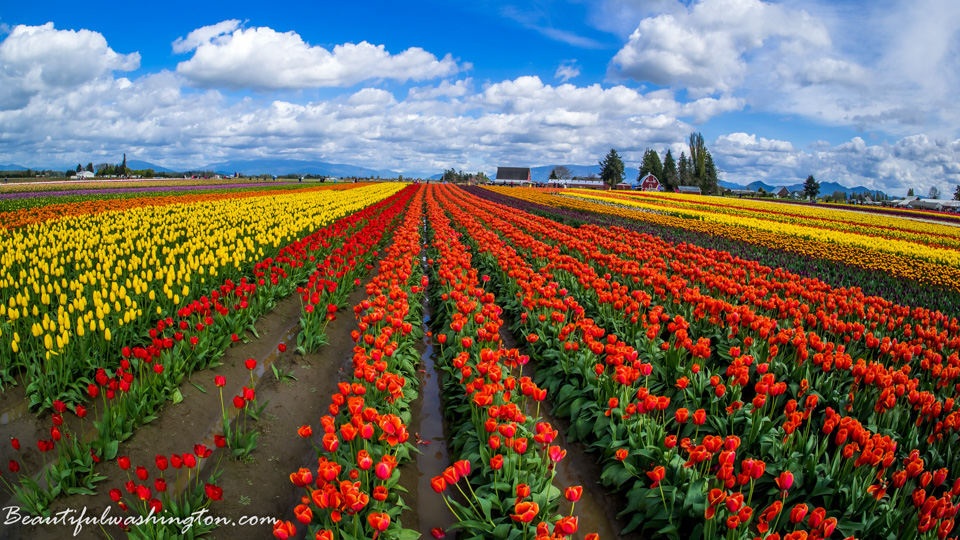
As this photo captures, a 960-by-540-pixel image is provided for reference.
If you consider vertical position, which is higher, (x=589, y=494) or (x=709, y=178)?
(x=709, y=178)

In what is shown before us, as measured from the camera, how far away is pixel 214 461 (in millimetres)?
4691

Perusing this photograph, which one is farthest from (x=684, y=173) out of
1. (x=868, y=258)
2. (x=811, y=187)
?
(x=868, y=258)

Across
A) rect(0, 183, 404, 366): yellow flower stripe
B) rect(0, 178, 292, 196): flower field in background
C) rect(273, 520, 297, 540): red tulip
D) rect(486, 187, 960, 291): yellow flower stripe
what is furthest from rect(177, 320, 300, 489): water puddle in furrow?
rect(0, 178, 292, 196): flower field in background

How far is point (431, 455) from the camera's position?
5.31 metres

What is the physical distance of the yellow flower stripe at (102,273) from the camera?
5.36 m

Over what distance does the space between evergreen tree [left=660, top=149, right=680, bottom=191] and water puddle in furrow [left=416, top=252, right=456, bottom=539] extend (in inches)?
4364

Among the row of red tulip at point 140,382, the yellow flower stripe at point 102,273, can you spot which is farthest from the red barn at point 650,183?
the row of red tulip at point 140,382

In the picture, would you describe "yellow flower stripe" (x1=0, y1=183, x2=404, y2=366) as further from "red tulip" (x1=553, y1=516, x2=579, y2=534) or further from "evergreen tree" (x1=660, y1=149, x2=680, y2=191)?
"evergreen tree" (x1=660, y1=149, x2=680, y2=191)

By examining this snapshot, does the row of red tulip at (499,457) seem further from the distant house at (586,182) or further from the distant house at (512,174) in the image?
the distant house at (512,174)

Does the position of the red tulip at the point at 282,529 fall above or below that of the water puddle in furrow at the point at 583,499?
above

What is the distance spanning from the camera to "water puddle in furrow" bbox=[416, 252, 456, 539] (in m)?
4.39

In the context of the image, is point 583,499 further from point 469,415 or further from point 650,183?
point 650,183

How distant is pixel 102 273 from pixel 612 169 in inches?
4617

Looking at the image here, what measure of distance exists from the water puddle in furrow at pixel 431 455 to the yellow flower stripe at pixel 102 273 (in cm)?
349
